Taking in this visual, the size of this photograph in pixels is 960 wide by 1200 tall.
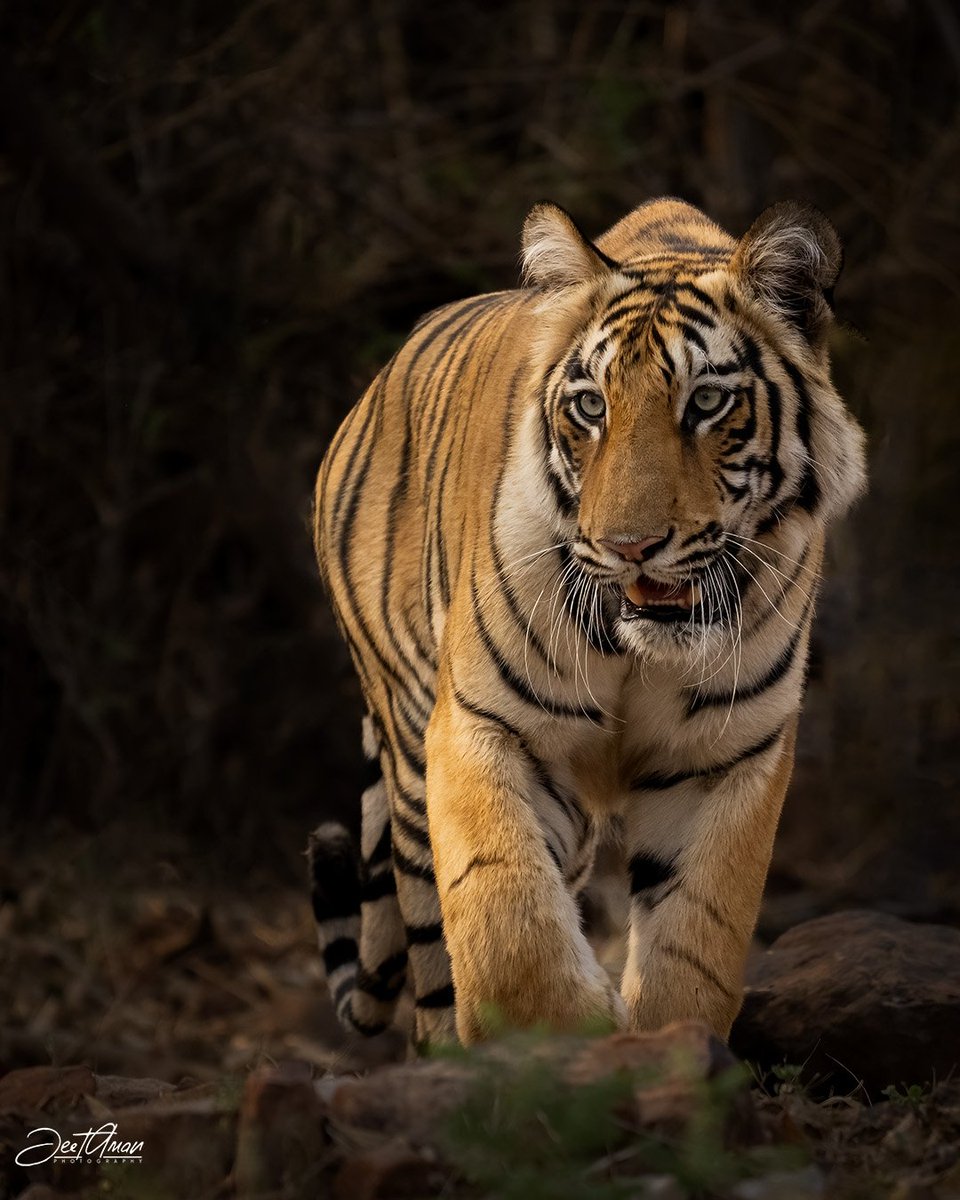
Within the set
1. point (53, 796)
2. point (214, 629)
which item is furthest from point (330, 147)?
point (53, 796)

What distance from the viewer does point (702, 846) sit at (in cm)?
337

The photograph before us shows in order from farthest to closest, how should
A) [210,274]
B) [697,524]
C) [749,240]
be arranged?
[210,274] < [749,240] < [697,524]

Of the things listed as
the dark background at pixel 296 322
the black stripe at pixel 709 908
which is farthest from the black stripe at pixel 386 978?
the dark background at pixel 296 322

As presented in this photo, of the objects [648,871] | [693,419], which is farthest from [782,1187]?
[693,419]

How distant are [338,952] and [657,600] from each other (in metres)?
1.84

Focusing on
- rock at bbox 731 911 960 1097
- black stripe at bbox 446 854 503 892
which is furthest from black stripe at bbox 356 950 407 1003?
black stripe at bbox 446 854 503 892

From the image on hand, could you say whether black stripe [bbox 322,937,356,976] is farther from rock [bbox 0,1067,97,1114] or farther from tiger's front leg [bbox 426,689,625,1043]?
rock [bbox 0,1067,97,1114]

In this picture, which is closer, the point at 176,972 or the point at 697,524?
the point at 697,524

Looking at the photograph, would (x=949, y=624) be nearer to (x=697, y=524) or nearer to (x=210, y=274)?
(x=210, y=274)

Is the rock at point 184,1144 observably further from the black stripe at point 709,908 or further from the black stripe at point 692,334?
the black stripe at point 692,334

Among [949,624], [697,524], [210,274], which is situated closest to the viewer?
[697,524]

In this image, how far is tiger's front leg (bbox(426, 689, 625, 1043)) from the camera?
3211mm

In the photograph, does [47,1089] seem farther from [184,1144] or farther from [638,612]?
[638,612]

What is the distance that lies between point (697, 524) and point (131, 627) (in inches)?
203
